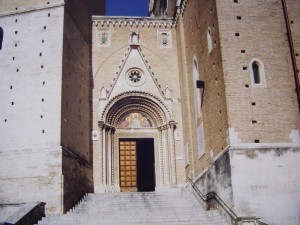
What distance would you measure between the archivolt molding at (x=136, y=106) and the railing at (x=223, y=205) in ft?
13.1

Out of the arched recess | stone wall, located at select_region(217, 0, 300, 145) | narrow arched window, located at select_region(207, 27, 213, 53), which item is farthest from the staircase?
narrow arched window, located at select_region(207, 27, 213, 53)

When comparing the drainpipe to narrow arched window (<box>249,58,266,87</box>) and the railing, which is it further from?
the railing

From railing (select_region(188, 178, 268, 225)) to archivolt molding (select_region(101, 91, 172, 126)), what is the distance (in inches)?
158

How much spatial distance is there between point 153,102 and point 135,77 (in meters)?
1.47

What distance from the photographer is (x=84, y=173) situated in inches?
607

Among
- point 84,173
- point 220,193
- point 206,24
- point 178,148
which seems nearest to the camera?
point 220,193

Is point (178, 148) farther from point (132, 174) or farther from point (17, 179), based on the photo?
point (17, 179)

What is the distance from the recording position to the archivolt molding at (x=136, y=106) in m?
17.5

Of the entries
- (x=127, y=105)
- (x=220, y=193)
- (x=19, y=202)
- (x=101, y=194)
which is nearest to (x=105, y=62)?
(x=127, y=105)

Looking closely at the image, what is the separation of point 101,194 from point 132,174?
332 centimetres

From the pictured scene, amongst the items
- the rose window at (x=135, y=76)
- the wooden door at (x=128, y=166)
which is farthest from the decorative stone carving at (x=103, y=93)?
the wooden door at (x=128, y=166)

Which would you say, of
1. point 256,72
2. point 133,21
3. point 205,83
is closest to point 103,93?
point 133,21

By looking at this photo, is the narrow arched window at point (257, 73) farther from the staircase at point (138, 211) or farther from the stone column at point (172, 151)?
the stone column at point (172, 151)

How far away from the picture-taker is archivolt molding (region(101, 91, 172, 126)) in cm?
1753
